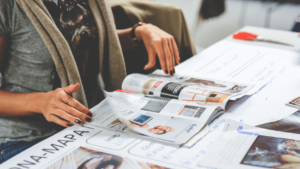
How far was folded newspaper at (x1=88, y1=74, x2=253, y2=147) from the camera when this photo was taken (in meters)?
0.55

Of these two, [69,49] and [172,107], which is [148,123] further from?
[69,49]

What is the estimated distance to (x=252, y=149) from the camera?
481 millimetres

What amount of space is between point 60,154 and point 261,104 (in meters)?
0.49

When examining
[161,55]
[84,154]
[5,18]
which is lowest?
[84,154]

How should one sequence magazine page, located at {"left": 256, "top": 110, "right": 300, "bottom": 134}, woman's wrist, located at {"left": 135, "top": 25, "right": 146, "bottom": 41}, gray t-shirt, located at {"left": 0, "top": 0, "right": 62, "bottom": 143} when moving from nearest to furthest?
magazine page, located at {"left": 256, "top": 110, "right": 300, "bottom": 134}, gray t-shirt, located at {"left": 0, "top": 0, "right": 62, "bottom": 143}, woman's wrist, located at {"left": 135, "top": 25, "right": 146, "bottom": 41}

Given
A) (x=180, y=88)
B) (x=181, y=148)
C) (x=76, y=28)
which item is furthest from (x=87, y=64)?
(x=181, y=148)

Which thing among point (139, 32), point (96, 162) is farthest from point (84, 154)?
point (139, 32)

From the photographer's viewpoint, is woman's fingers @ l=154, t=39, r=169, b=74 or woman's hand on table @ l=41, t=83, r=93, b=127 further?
woman's fingers @ l=154, t=39, r=169, b=74

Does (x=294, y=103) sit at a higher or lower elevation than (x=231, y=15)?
lower

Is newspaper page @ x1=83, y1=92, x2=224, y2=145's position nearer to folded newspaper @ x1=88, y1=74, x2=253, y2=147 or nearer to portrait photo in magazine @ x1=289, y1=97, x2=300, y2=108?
folded newspaper @ x1=88, y1=74, x2=253, y2=147

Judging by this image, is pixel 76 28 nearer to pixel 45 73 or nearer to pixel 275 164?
pixel 45 73

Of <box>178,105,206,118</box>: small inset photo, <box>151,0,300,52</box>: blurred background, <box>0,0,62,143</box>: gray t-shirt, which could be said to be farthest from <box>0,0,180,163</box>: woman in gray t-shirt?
<box>151,0,300,52</box>: blurred background

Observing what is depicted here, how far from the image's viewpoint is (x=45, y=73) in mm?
833

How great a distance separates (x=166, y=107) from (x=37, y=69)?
1.45ft
